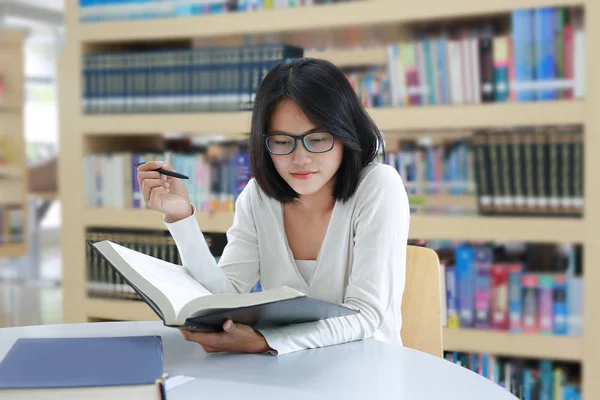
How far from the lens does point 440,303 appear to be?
1.36m

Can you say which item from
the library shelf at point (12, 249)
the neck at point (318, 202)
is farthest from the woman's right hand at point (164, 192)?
the library shelf at point (12, 249)

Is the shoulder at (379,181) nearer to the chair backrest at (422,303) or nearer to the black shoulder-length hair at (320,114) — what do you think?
the black shoulder-length hair at (320,114)

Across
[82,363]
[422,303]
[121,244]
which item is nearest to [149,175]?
[82,363]

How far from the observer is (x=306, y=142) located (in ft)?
4.17

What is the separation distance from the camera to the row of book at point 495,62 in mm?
2246

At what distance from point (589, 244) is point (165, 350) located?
1.65 m

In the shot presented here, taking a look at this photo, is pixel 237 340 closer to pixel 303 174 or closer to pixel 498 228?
pixel 303 174

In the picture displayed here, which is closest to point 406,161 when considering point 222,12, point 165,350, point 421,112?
point 421,112

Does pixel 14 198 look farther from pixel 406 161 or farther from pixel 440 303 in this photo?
pixel 440 303

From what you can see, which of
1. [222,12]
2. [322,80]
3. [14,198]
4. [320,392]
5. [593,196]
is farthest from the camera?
[14,198]

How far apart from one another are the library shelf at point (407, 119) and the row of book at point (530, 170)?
0.05 meters

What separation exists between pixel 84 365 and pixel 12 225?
4241mm

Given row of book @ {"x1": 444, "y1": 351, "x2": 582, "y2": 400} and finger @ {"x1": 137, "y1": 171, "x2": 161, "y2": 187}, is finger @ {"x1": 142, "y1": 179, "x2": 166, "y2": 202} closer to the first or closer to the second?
finger @ {"x1": 137, "y1": 171, "x2": 161, "y2": 187}

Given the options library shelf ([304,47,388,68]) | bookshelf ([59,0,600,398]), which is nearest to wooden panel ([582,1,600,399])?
bookshelf ([59,0,600,398])
